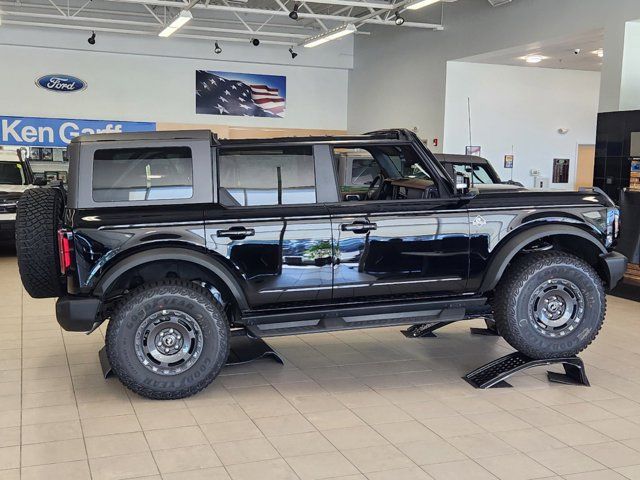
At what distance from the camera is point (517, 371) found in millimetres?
4914

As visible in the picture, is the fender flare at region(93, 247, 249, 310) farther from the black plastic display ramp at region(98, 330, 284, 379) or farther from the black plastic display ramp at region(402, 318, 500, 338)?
the black plastic display ramp at region(402, 318, 500, 338)

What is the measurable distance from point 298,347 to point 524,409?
2139 mm

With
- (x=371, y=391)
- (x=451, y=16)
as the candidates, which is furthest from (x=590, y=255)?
(x=451, y=16)

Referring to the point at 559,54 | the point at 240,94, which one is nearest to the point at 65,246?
the point at 559,54

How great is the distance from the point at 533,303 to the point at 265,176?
2.12 meters

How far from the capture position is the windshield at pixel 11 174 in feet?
38.3

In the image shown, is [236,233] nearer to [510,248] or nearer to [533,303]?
[510,248]

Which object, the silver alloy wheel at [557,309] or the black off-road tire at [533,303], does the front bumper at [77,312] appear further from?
the silver alloy wheel at [557,309]

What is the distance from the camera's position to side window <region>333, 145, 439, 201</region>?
5.02 meters

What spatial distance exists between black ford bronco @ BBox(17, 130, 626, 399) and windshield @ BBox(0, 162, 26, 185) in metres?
7.56

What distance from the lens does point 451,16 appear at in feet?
45.5

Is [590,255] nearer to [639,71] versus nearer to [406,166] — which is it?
[406,166]

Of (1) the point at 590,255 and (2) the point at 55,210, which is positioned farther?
(1) the point at 590,255

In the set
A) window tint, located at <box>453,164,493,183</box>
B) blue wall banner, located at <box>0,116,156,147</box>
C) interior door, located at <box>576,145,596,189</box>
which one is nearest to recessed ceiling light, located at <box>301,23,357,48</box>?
blue wall banner, located at <box>0,116,156,147</box>
